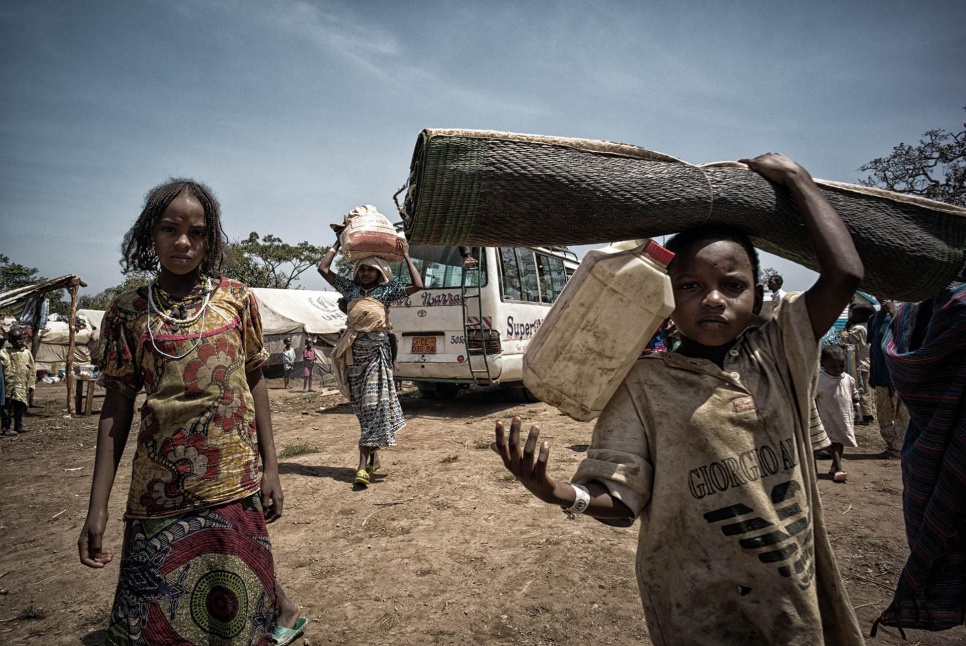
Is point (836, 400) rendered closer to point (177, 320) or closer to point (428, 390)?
point (177, 320)

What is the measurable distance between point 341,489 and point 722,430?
154 inches

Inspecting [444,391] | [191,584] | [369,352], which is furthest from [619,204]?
[444,391]

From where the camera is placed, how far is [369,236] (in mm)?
4273

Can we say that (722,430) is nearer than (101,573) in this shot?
Yes

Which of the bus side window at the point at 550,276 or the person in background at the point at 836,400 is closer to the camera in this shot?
the person in background at the point at 836,400

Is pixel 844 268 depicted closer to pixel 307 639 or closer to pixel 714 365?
pixel 714 365

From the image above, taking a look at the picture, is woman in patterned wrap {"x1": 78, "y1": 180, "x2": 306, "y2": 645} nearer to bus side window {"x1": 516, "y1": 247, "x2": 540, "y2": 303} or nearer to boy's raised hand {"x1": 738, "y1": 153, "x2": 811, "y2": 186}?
boy's raised hand {"x1": 738, "y1": 153, "x2": 811, "y2": 186}

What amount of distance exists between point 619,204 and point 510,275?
687 centimetres

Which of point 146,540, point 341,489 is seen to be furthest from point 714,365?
point 341,489

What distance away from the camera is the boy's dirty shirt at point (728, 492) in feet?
4.07

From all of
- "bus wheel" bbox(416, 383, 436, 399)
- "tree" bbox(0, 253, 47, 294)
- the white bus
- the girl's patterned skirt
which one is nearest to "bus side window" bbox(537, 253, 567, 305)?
the white bus

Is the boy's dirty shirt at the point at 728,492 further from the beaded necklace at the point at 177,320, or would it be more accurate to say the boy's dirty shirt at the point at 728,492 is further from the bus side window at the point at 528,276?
the bus side window at the point at 528,276

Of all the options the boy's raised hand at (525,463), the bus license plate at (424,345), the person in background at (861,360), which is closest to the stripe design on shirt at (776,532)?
the boy's raised hand at (525,463)

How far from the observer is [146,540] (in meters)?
1.74
